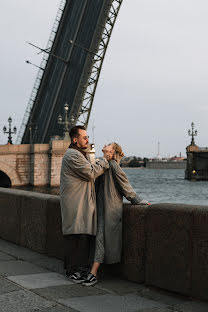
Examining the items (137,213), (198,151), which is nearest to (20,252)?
(137,213)

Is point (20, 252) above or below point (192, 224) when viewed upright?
below

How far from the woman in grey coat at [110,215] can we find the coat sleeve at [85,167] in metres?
0.13

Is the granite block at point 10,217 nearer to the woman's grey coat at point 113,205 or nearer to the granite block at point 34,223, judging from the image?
the granite block at point 34,223

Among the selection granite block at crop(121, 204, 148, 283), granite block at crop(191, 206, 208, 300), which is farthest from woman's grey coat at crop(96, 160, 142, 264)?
granite block at crop(191, 206, 208, 300)

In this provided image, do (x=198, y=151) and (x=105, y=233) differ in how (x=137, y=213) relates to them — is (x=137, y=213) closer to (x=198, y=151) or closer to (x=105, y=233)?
(x=105, y=233)

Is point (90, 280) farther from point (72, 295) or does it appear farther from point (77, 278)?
point (72, 295)

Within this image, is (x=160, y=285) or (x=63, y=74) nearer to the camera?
(x=160, y=285)

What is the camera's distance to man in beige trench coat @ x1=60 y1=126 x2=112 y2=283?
4.56m

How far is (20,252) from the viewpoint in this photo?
6129mm

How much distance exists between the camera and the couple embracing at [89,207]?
4566 mm

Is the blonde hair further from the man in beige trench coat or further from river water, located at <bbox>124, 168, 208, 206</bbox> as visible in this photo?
river water, located at <bbox>124, 168, 208, 206</bbox>

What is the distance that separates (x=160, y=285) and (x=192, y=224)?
68cm

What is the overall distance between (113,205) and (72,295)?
3.19 feet

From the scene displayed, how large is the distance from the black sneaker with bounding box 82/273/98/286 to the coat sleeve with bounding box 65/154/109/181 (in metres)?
0.91
